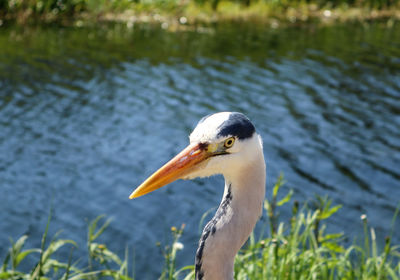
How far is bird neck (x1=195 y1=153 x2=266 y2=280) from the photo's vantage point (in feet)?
9.62

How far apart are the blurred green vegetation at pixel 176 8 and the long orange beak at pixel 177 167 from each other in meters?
17.2

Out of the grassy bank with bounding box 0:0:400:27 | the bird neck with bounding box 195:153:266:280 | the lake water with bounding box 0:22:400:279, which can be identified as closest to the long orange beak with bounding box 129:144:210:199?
the bird neck with bounding box 195:153:266:280

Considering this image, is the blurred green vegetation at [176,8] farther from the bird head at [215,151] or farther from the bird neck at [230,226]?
the bird neck at [230,226]

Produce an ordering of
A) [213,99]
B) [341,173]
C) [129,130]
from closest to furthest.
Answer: [341,173]
[129,130]
[213,99]

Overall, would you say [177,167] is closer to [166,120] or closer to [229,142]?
[229,142]

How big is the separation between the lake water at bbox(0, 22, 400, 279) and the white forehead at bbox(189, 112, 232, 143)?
10.8ft

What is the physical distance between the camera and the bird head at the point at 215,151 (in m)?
2.87

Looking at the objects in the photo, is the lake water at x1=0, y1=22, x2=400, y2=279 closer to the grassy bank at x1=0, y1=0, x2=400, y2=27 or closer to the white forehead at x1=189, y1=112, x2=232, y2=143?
the grassy bank at x1=0, y1=0, x2=400, y2=27

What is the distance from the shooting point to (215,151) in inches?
115

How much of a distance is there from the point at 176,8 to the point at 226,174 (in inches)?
738

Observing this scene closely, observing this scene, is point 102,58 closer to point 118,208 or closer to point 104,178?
point 104,178

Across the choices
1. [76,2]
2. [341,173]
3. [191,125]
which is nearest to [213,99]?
[191,125]

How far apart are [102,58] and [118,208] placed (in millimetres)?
7912

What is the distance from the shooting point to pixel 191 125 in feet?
34.6
